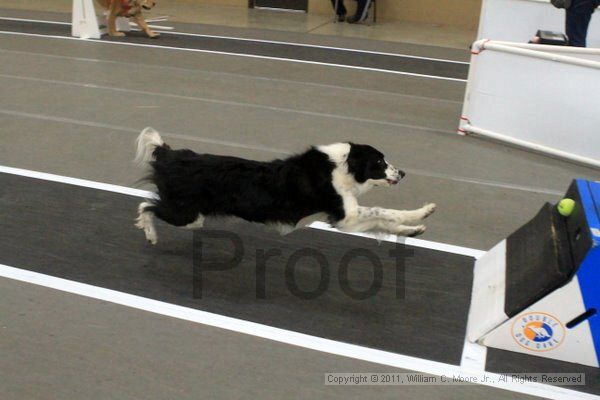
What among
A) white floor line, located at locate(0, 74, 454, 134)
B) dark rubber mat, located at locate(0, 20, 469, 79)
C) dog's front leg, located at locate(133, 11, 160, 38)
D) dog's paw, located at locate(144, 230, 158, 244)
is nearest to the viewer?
dog's paw, located at locate(144, 230, 158, 244)

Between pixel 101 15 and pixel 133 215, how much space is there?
8.58 metres

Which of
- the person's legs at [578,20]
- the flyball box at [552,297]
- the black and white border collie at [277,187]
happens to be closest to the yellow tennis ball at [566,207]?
the flyball box at [552,297]

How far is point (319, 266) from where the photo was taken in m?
3.80

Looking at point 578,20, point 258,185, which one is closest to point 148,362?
point 258,185

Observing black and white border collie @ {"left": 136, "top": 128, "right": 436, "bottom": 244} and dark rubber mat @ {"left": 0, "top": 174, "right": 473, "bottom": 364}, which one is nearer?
dark rubber mat @ {"left": 0, "top": 174, "right": 473, "bottom": 364}

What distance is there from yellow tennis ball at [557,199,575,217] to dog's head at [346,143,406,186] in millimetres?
909

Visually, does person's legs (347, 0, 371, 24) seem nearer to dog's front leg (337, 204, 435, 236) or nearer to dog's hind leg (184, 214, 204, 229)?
dog's front leg (337, 204, 435, 236)

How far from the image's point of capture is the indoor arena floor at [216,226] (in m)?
2.85

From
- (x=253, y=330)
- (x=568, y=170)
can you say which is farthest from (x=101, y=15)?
(x=253, y=330)

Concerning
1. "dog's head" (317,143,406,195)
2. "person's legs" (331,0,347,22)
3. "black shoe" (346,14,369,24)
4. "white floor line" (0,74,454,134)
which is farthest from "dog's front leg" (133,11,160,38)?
"dog's head" (317,143,406,195)

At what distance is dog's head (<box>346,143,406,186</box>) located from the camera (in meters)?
3.60

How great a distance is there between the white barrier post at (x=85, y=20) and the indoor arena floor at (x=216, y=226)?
100 cm

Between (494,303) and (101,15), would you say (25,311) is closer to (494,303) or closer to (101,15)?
(494,303)

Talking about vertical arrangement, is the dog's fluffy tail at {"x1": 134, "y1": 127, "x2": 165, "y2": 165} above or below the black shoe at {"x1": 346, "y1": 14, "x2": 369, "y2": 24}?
below
